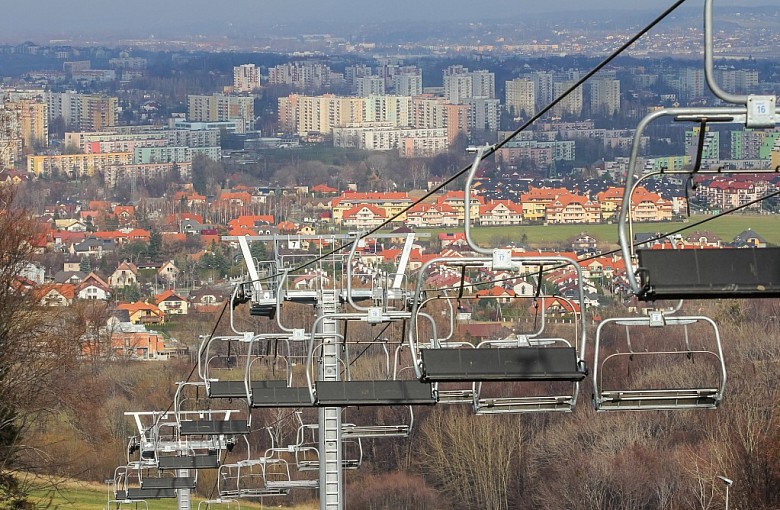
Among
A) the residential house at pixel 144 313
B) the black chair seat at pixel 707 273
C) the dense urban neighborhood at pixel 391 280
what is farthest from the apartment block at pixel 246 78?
the black chair seat at pixel 707 273

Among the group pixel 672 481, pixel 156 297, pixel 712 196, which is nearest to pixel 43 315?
pixel 672 481

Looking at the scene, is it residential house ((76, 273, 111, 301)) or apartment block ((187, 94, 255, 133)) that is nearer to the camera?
residential house ((76, 273, 111, 301))

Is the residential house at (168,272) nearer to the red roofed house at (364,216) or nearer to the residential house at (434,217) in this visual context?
the red roofed house at (364,216)

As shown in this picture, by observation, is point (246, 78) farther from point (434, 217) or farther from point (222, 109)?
point (434, 217)

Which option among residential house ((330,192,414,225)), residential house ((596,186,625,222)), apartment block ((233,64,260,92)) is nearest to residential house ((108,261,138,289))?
residential house ((330,192,414,225))

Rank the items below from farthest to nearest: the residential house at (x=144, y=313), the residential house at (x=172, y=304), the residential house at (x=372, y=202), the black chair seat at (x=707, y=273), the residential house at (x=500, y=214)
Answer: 1. the residential house at (x=372, y=202)
2. the residential house at (x=500, y=214)
3. the residential house at (x=172, y=304)
4. the residential house at (x=144, y=313)
5. the black chair seat at (x=707, y=273)

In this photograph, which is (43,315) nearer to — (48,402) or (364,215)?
(48,402)

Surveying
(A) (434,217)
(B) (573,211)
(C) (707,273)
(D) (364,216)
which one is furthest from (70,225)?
(C) (707,273)

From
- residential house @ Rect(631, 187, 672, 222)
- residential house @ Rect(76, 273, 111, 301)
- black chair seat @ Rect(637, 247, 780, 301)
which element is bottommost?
residential house @ Rect(76, 273, 111, 301)

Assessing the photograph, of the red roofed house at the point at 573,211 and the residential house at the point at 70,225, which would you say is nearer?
the red roofed house at the point at 573,211

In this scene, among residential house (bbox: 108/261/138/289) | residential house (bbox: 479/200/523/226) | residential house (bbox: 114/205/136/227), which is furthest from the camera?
residential house (bbox: 114/205/136/227)

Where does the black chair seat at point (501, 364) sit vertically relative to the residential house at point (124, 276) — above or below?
above

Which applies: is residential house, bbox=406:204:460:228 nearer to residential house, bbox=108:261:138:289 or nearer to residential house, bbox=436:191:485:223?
residential house, bbox=436:191:485:223
